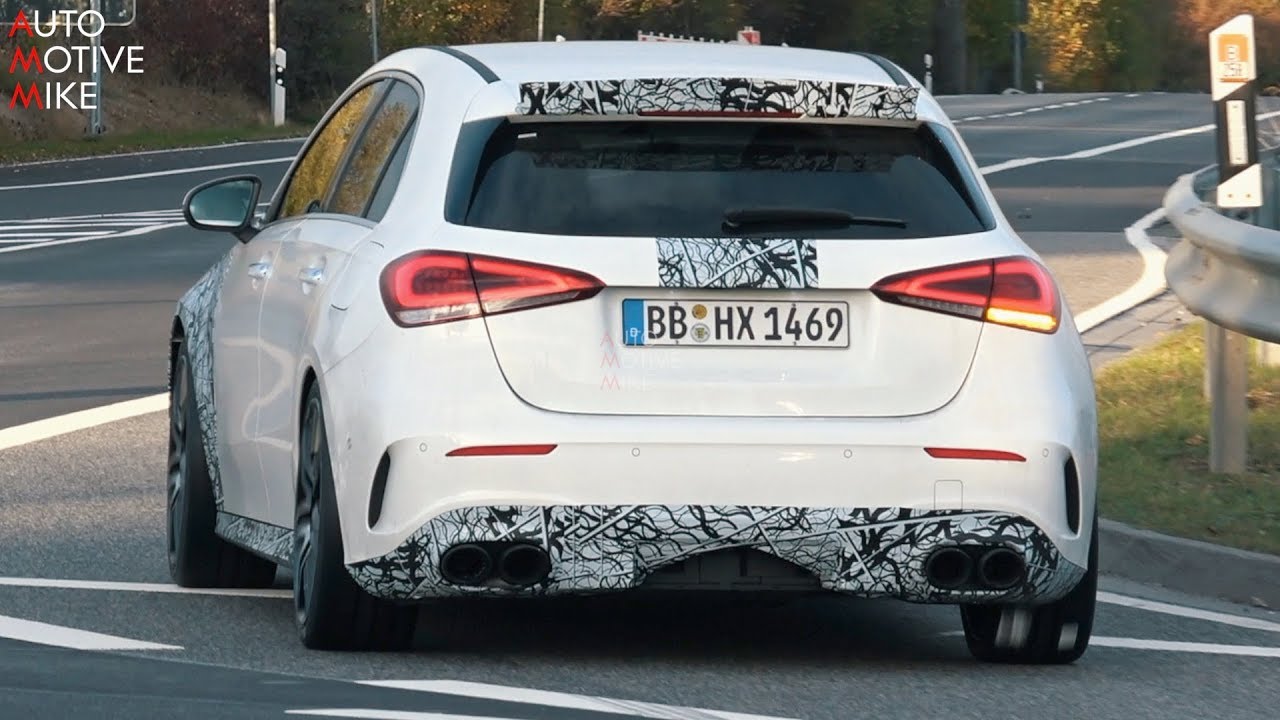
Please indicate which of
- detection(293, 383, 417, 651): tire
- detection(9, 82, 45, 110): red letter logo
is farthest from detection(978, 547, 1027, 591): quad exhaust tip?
detection(9, 82, 45, 110): red letter logo

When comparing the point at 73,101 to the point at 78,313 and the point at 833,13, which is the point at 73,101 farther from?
the point at 833,13

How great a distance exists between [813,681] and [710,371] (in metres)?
0.84

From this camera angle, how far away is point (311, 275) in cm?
703

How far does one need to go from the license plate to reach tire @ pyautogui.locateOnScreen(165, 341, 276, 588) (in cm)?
225

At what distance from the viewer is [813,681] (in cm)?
658

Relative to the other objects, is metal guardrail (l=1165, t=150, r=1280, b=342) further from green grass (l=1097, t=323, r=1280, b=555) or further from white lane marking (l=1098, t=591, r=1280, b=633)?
white lane marking (l=1098, t=591, r=1280, b=633)

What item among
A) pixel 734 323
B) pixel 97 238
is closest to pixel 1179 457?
pixel 734 323

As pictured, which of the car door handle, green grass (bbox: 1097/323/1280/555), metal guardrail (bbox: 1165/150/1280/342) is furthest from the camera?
metal guardrail (bbox: 1165/150/1280/342)

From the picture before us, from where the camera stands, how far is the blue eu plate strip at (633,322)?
6.27m

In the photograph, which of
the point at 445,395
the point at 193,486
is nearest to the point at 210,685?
the point at 445,395

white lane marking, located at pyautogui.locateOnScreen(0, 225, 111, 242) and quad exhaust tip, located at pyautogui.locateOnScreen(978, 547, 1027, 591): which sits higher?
white lane marking, located at pyautogui.locateOnScreen(0, 225, 111, 242)

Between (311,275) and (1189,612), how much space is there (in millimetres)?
2837

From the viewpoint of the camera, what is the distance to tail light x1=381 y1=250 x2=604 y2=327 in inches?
246

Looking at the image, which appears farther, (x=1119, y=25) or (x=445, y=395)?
(x=1119, y=25)
